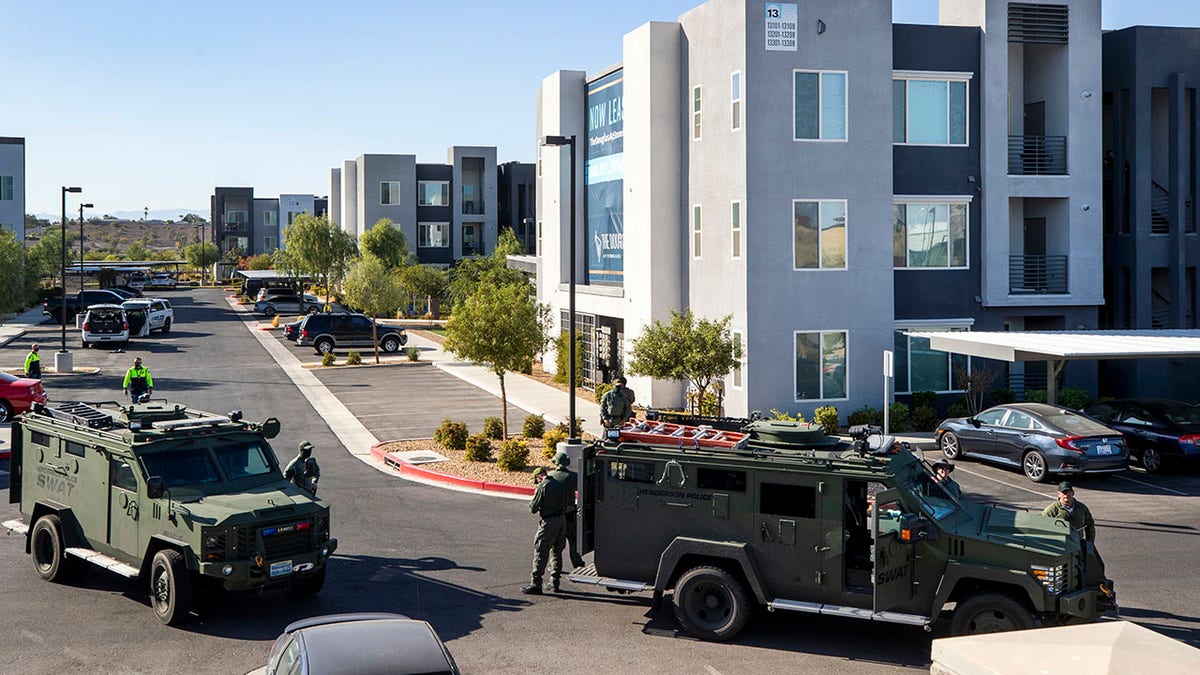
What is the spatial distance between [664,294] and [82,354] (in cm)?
2837

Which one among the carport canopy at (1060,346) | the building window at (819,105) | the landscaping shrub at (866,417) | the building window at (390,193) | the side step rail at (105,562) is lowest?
the side step rail at (105,562)

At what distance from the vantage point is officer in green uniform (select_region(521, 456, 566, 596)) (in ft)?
47.7

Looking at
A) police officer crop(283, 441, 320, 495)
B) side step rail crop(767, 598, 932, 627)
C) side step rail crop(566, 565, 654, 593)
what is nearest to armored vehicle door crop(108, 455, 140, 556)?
police officer crop(283, 441, 320, 495)

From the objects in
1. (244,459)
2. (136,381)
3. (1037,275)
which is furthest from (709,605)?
(136,381)

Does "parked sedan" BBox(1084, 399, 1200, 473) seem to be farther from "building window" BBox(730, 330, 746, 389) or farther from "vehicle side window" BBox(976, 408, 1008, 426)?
"building window" BBox(730, 330, 746, 389)

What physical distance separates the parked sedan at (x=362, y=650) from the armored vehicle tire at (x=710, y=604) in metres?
4.20

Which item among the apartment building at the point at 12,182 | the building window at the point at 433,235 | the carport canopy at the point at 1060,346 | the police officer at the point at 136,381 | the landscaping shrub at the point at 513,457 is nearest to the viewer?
the landscaping shrub at the point at 513,457

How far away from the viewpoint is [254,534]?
1338 centimetres

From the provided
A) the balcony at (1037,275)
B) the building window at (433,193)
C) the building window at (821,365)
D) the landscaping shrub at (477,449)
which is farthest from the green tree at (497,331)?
the building window at (433,193)

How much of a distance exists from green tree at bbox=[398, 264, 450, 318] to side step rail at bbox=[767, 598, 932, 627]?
57747mm

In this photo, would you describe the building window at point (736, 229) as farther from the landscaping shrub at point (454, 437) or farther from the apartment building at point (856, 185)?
the landscaping shrub at point (454, 437)

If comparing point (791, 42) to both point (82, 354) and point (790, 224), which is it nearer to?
point (790, 224)

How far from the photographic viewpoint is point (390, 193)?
86062 mm

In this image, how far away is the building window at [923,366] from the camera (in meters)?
30.2
